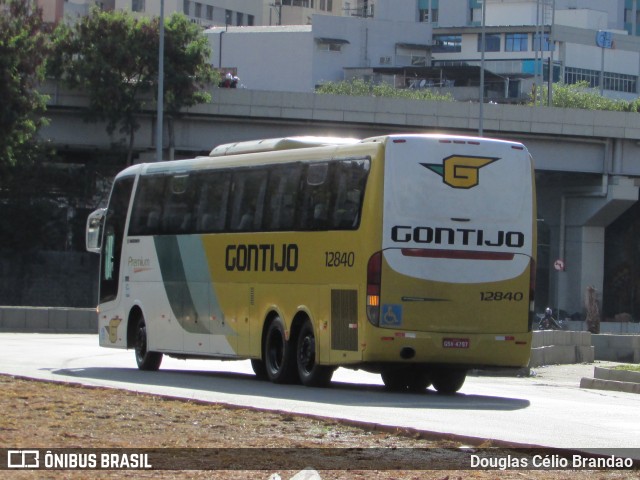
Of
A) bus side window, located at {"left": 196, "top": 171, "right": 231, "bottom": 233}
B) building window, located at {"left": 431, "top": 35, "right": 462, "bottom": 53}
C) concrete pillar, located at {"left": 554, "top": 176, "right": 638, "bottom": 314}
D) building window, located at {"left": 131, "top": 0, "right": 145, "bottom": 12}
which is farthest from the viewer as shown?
building window, located at {"left": 431, "top": 35, "right": 462, "bottom": 53}

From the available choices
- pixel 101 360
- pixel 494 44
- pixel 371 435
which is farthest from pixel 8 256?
pixel 494 44

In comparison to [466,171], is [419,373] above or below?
below

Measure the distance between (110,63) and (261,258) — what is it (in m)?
40.7

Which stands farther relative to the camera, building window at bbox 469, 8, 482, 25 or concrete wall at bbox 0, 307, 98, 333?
building window at bbox 469, 8, 482, 25

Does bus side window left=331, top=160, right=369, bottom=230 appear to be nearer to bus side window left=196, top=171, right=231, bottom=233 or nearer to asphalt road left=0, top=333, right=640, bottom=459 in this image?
asphalt road left=0, top=333, right=640, bottom=459

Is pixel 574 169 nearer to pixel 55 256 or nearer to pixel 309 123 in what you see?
pixel 309 123

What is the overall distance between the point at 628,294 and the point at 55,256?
29.5m

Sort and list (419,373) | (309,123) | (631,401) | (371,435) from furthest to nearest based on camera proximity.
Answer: (309,123) < (419,373) < (631,401) < (371,435)

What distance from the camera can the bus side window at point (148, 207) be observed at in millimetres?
23984

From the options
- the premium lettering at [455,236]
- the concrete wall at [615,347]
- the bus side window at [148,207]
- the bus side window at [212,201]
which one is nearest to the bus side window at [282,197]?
the bus side window at [212,201]

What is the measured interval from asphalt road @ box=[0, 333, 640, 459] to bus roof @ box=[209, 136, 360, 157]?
3.39m

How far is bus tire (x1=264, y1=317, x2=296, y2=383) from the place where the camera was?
67.1 feet

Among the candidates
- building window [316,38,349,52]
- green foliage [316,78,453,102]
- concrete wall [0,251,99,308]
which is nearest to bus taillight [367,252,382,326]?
concrete wall [0,251,99,308]

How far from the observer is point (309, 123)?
60.3 metres
